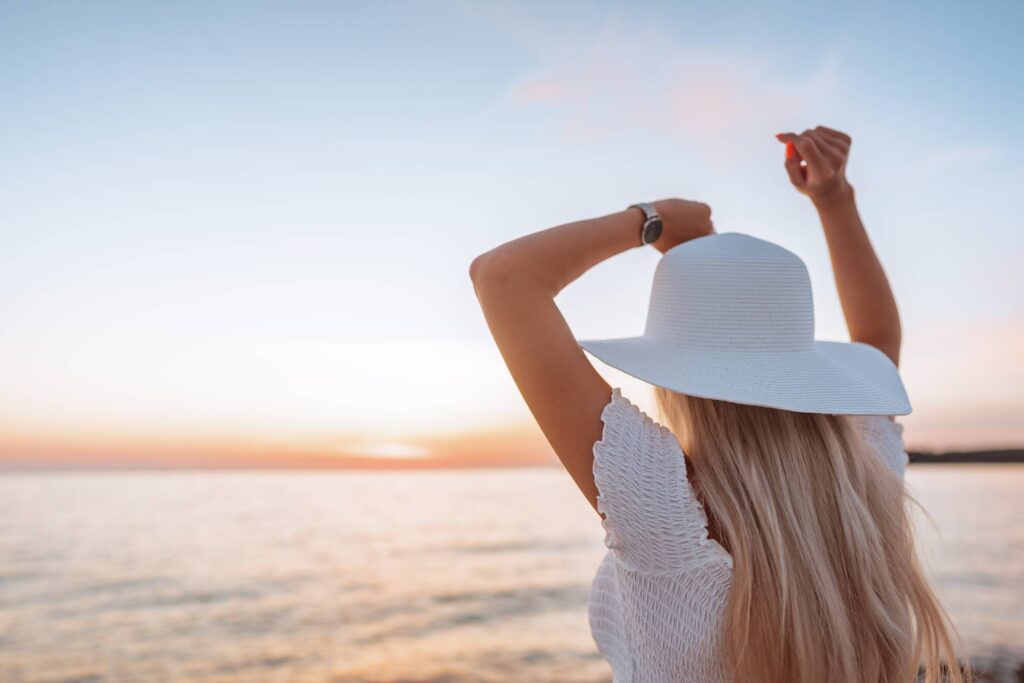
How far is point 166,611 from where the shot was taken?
11.7 m

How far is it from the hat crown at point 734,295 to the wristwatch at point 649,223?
106 mm

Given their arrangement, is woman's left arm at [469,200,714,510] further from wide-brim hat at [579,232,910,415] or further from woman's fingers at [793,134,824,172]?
woman's fingers at [793,134,824,172]

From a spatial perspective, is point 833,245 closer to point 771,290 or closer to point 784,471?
point 771,290

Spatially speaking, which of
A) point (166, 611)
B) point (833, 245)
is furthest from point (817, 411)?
point (166, 611)

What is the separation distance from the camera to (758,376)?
4.51 feet

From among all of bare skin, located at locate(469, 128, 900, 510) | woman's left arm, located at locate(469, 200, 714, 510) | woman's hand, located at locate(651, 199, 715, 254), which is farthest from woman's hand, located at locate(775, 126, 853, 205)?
woman's left arm, located at locate(469, 200, 714, 510)

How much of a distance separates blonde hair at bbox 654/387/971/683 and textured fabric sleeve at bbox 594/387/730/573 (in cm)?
8

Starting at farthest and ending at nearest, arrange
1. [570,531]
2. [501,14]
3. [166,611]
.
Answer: [570,531] → [166,611] → [501,14]

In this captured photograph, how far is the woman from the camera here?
1266 mm

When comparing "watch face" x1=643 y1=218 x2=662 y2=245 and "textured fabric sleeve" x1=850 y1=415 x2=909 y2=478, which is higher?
"watch face" x1=643 y1=218 x2=662 y2=245

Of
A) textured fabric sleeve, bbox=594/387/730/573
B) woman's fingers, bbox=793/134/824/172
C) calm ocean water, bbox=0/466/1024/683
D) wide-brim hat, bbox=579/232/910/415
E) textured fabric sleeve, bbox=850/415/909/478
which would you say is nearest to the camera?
textured fabric sleeve, bbox=594/387/730/573

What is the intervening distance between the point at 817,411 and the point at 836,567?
302mm

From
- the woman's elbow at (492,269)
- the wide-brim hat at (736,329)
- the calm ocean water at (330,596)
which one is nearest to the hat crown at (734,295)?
the wide-brim hat at (736,329)

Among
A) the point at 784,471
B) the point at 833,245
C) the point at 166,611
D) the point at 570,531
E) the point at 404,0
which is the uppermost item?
the point at 404,0
